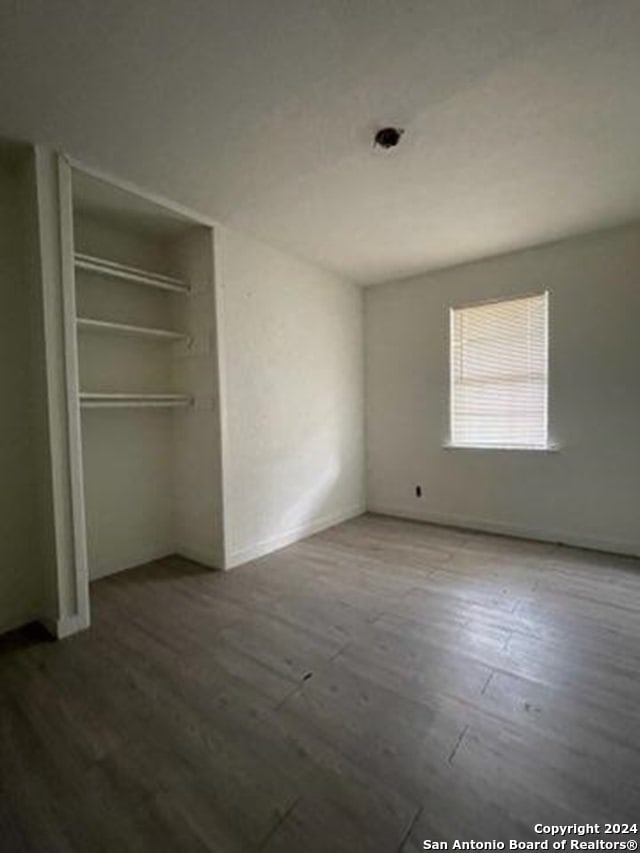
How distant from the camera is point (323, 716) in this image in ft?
5.51

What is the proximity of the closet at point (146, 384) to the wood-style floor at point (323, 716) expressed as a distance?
548mm

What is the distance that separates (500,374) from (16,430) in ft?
12.4

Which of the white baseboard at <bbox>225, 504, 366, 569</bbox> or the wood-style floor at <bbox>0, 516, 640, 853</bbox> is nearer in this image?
the wood-style floor at <bbox>0, 516, 640, 853</bbox>

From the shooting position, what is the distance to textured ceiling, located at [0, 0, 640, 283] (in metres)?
1.46

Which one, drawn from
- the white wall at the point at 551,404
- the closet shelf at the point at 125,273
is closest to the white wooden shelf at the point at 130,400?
the closet shelf at the point at 125,273

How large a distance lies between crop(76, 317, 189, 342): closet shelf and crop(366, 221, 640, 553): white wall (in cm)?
225

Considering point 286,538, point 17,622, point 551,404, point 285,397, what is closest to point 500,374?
point 551,404

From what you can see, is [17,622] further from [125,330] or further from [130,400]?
[125,330]

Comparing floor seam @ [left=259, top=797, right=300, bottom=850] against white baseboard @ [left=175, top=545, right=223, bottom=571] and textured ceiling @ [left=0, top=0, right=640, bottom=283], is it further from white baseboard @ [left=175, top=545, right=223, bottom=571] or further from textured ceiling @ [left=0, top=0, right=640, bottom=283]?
textured ceiling @ [left=0, top=0, right=640, bottom=283]

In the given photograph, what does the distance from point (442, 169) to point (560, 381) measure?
2.10 m

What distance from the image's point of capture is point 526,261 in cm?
369

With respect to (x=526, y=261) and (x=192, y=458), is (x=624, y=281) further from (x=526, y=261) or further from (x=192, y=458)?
(x=192, y=458)

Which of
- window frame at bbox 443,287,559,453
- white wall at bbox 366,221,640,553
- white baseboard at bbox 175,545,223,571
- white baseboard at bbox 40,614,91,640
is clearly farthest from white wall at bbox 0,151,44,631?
window frame at bbox 443,287,559,453

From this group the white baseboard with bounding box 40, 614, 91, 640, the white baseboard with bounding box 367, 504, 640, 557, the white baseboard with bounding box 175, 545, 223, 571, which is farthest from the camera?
the white baseboard with bounding box 367, 504, 640, 557
